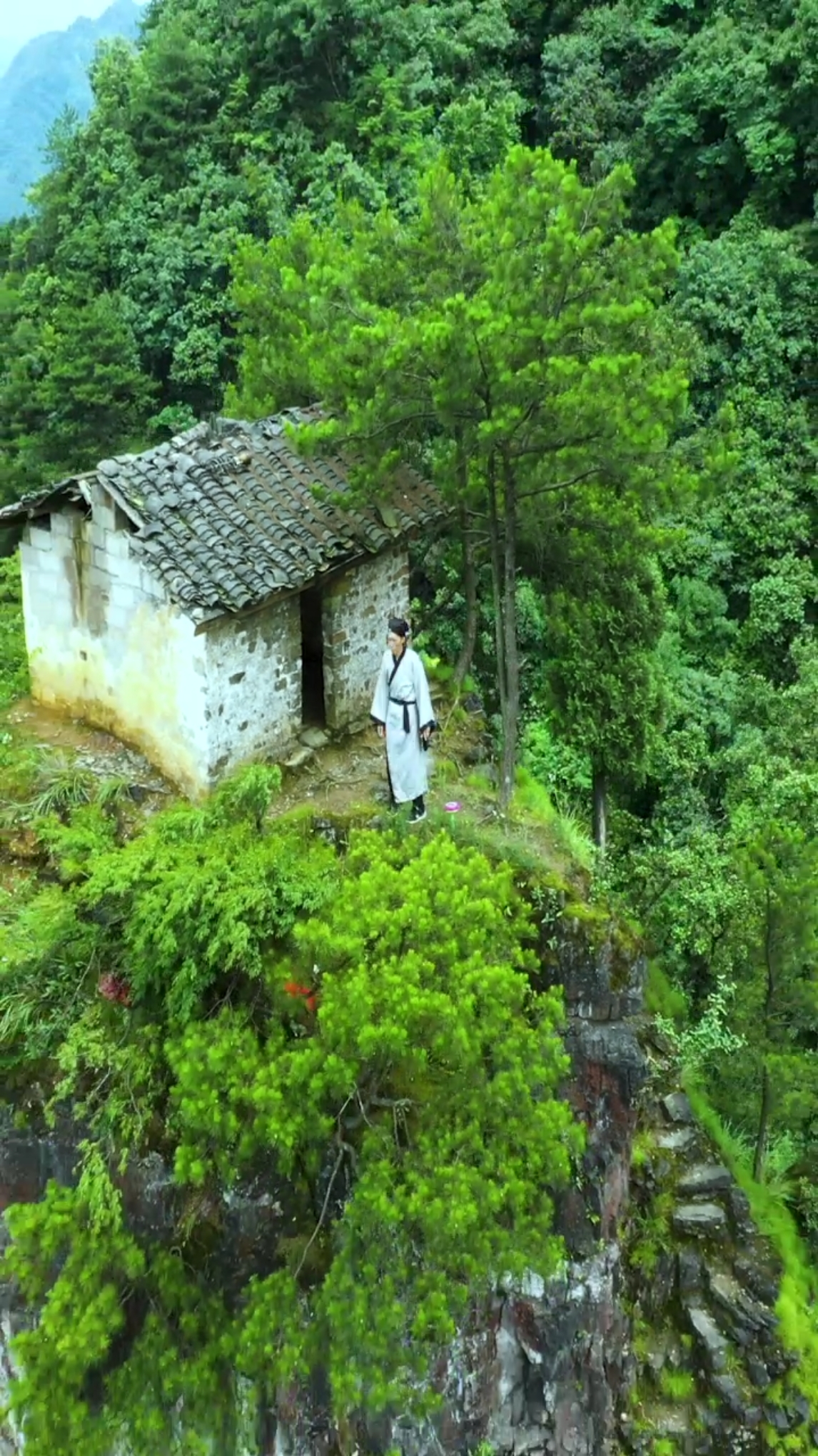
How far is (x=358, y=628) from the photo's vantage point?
14.6 metres

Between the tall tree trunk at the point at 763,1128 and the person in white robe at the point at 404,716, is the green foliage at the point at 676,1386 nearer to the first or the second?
the tall tree trunk at the point at 763,1128

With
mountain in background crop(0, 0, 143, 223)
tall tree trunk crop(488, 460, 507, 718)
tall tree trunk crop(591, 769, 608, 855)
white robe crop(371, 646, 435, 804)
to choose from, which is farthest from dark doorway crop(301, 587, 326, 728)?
mountain in background crop(0, 0, 143, 223)

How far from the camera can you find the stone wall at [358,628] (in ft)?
46.5

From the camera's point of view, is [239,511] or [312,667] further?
[312,667]

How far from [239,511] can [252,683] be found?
197 cm

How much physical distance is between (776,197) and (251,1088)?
2554cm

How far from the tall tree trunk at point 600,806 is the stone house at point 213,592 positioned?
571 centimetres

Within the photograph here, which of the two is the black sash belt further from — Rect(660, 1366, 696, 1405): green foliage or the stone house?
Rect(660, 1366, 696, 1405): green foliage

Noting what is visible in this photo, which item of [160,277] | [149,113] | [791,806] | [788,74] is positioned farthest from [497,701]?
[149,113]

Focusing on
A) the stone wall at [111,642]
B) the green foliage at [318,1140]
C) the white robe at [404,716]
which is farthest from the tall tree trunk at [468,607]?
the green foliage at [318,1140]

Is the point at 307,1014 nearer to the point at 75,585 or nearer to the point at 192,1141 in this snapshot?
the point at 192,1141

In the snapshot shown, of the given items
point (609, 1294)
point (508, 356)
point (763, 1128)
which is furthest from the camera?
point (763, 1128)

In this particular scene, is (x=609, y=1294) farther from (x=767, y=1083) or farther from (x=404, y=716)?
(x=404, y=716)

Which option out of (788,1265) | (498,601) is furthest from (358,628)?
(788,1265)
